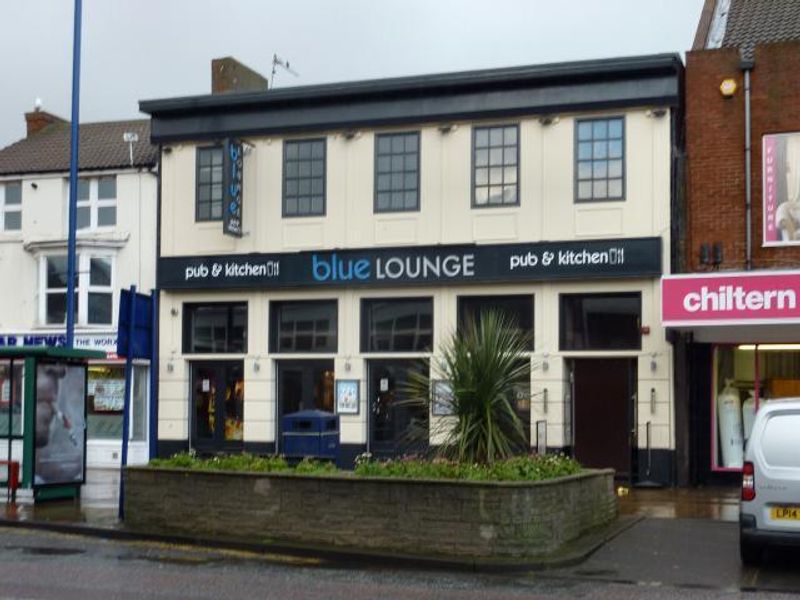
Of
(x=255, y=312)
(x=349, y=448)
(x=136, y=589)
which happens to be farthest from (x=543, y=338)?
(x=136, y=589)

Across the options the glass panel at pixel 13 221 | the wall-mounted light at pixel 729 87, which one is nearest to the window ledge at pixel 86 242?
the glass panel at pixel 13 221

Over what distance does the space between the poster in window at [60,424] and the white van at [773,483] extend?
10.9 meters

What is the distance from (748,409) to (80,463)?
467 inches

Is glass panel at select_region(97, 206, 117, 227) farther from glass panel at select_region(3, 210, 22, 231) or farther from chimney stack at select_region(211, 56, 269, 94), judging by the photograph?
chimney stack at select_region(211, 56, 269, 94)

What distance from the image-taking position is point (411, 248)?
78.3 ft

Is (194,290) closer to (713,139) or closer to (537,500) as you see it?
(713,139)

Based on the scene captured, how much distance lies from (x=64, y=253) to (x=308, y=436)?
37.7ft

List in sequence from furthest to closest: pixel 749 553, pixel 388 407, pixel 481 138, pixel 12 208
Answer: pixel 12 208 < pixel 388 407 < pixel 481 138 < pixel 749 553

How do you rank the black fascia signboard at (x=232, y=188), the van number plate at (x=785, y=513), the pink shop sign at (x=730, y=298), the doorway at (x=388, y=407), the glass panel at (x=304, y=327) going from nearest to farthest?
the van number plate at (x=785, y=513) < the pink shop sign at (x=730, y=298) < the doorway at (x=388, y=407) < the black fascia signboard at (x=232, y=188) < the glass panel at (x=304, y=327)

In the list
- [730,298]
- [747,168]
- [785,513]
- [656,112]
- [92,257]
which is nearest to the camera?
[785,513]

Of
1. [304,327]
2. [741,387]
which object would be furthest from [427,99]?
[741,387]

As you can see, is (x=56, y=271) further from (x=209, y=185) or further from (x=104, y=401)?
(x=209, y=185)

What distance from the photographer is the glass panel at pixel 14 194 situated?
28.7 metres

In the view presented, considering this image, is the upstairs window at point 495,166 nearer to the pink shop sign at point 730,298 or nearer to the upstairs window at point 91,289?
the pink shop sign at point 730,298
